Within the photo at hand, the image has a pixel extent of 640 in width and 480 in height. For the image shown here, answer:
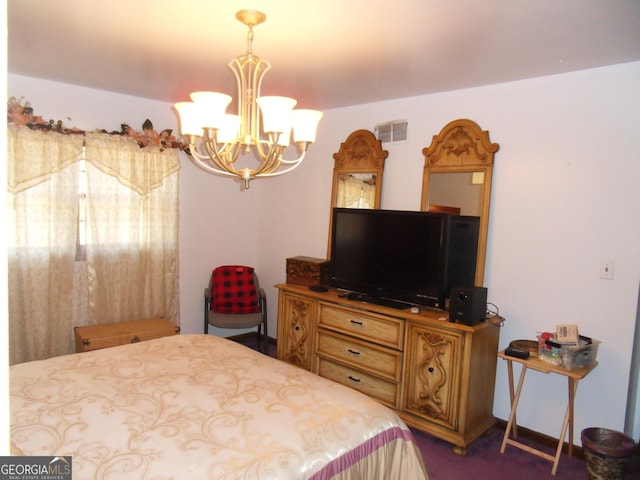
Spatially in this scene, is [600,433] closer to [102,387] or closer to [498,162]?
[498,162]

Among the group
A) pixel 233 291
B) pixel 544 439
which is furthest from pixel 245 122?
pixel 544 439

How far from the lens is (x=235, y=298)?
14.6ft

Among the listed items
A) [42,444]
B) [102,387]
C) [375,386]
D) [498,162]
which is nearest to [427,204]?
[498,162]

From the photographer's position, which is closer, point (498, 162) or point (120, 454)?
point (120, 454)

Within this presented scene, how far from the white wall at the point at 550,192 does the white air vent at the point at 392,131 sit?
2.0 inches

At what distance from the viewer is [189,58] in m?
2.77

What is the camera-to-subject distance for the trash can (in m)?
2.41

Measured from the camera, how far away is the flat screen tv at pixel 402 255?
302 cm

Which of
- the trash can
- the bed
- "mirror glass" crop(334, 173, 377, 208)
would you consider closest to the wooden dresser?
the bed

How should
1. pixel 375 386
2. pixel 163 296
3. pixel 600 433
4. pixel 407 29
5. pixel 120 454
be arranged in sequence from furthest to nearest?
pixel 163 296, pixel 375 386, pixel 600 433, pixel 407 29, pixel 120 454

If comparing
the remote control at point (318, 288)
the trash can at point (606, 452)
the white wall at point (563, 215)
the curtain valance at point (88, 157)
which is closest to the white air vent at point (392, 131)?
the white wall at point (563, 215)

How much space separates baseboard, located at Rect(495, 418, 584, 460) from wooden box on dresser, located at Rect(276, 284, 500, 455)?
0.12m

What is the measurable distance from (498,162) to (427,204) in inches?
23.4

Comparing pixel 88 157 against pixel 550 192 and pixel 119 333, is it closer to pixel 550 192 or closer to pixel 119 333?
pixel 119 333
